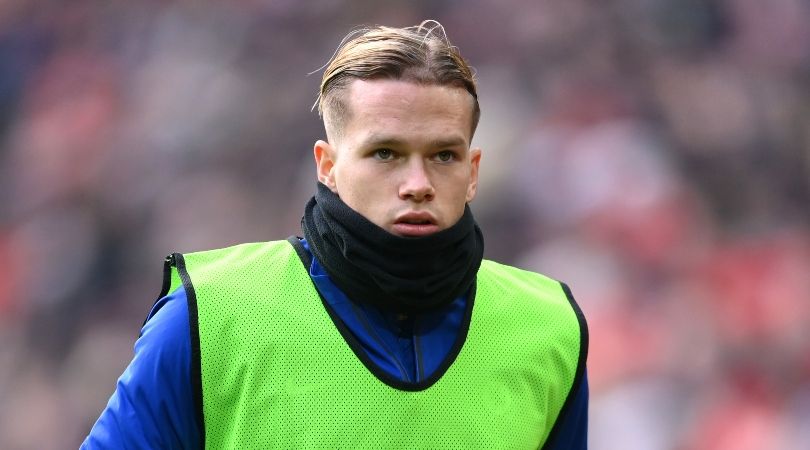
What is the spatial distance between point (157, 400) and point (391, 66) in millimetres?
768

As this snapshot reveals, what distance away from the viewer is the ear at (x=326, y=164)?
2.53m

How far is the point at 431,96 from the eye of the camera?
8.09ft

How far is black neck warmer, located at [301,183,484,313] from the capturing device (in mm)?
2404

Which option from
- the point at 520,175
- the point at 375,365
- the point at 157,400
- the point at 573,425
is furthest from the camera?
the point at 520,175

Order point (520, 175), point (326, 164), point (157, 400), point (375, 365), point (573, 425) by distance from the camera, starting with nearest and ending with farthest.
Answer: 1. point (157, 400)
2. point (375, 365)
3. point (326, 164)
4. point (573, 425)
5. point (520, 175)

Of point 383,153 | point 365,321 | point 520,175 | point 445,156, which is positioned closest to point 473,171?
point 445,156

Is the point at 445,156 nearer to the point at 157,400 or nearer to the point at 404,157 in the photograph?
the point at 404,157

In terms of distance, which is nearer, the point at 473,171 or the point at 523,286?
the point at 473,171

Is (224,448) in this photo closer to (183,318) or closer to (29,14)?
(183,318)

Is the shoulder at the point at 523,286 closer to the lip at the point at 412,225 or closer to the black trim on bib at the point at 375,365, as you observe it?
the black trim on bib at the point at 375,365

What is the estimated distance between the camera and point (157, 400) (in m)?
2.32

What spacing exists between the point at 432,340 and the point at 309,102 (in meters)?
3.84

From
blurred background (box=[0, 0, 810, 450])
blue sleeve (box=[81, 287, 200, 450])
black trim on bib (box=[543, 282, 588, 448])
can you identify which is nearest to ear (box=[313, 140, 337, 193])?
blue sleeve (box=[81, 287, 200, 450])

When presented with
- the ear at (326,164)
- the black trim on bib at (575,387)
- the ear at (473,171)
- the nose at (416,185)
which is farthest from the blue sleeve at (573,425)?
the ear at (326,164)
